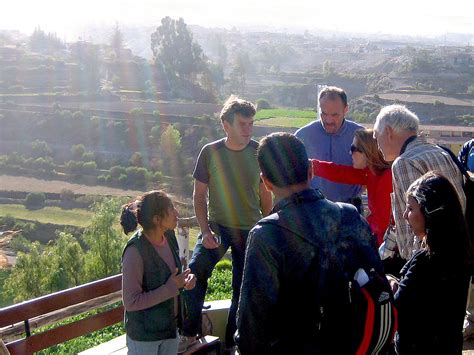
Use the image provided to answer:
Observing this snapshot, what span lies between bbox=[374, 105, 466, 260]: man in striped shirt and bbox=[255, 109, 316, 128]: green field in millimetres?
28402

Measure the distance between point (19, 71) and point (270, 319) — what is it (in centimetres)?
6732

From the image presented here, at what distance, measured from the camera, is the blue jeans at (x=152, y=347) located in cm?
292

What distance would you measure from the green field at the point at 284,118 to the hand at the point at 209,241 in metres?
27.9

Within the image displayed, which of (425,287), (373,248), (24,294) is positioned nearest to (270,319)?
(373,248)

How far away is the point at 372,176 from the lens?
3.35m

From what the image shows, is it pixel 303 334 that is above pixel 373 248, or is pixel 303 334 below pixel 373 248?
below

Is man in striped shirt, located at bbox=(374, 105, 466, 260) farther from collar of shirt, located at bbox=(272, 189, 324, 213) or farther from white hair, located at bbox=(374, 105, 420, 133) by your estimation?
collar of shirt, located at bbox=(272, 189, 324, 213)

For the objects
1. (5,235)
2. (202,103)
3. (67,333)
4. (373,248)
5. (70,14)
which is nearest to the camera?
(373,248)

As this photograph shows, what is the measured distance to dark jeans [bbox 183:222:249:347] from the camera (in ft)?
11.9

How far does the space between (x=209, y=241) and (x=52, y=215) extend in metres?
35.4

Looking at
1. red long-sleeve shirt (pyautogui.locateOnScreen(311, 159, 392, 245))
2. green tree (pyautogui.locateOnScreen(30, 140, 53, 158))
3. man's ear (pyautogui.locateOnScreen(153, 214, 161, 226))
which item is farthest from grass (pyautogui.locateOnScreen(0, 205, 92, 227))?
man's ear (pyautogui.locateOnScreen(153, 214, 161, 226))

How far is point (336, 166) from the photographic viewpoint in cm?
351

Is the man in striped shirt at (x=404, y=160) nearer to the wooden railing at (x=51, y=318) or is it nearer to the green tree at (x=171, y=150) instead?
the wooden railing at (x=51, y=318)

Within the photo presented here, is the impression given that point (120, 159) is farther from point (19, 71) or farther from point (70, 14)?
point (70, 14)
